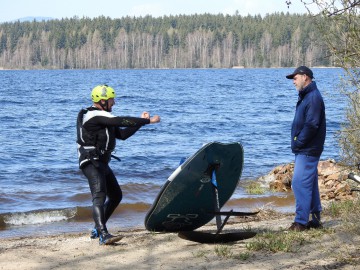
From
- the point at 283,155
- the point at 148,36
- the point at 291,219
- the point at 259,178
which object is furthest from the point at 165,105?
the point at 148,36

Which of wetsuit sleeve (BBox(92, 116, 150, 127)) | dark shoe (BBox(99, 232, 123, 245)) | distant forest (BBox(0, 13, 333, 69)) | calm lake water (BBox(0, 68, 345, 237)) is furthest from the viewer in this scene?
distant forest (BBox(0, 13, 333, 69))

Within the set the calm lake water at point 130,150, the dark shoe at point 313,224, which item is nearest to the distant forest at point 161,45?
the calm lake water at point 130,150

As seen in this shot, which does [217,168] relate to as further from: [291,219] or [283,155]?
[283,155]

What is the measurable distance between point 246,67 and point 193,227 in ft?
503

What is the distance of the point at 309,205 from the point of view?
8.58 meters

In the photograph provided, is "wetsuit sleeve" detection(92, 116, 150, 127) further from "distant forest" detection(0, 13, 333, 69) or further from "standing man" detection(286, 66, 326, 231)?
"distant forest" detection(0, 13, 333, 69)

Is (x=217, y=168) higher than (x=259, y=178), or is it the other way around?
(x=217, y=168)

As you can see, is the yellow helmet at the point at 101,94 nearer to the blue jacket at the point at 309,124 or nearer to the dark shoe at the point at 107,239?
the dark shoe at the point at 107,239

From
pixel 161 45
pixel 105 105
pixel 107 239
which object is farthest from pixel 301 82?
pixel 161 45

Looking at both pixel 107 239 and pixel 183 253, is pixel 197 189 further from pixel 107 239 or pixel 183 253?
pixel 107 239

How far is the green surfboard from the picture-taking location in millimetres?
8289

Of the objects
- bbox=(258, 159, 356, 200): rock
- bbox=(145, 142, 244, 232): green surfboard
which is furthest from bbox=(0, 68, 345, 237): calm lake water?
bbox=(145, 142, 244, 232): green surfboard

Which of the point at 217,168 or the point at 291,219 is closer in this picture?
the point at 217,168

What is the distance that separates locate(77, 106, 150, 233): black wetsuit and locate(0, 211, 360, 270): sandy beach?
519mm
